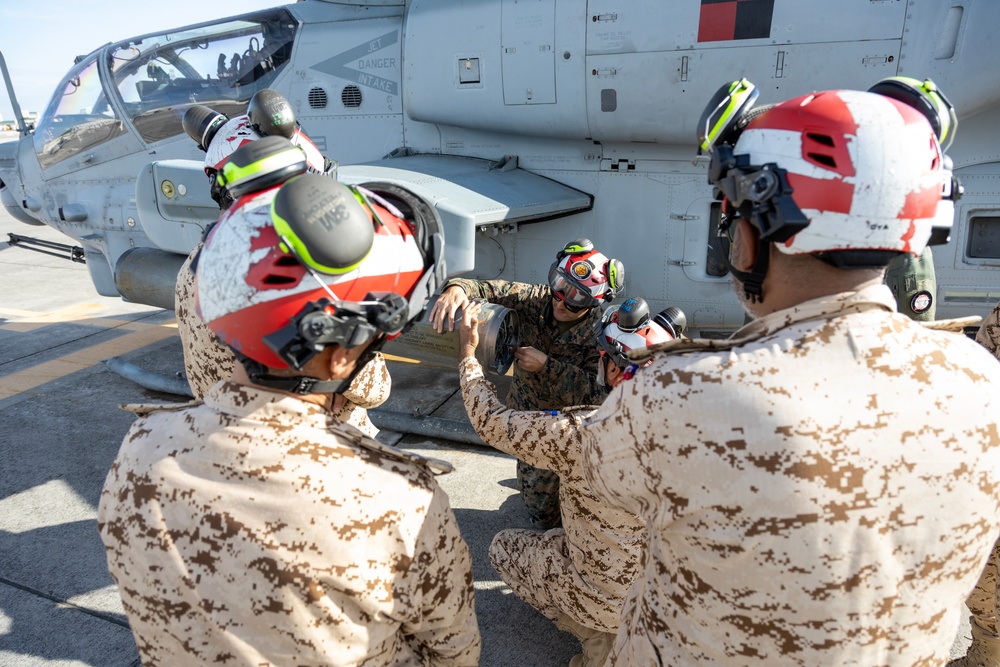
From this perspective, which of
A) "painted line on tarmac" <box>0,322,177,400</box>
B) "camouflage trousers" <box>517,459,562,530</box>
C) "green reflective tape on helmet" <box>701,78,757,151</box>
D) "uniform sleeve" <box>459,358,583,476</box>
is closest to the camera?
"green reflective tape on helmet" <box>701,78,757,151</box>

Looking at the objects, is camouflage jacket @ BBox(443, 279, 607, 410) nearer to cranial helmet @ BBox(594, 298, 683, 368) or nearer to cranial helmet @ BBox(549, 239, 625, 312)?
cranial helmet @ BBox(549, 239, 625, 312)

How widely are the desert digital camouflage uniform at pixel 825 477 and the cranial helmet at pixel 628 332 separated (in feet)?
3.67

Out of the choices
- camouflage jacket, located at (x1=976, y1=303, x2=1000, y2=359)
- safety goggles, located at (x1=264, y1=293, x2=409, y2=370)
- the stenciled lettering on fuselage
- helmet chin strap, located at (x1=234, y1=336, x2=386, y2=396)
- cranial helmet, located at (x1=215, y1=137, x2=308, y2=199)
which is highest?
the stenciled lettering on fuselage

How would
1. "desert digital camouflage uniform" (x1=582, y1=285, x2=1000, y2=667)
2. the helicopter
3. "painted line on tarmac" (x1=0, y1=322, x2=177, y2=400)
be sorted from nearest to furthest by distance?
"desert digital camouflage uniform" (x1=582, y1=285, x2=1000, y2=667), the helicopter, "painted line on tarmac" (x1=0, y1=322, x2=177, y2=400)

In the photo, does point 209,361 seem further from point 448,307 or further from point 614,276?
point 614,276

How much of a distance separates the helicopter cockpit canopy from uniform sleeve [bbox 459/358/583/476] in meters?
4.78

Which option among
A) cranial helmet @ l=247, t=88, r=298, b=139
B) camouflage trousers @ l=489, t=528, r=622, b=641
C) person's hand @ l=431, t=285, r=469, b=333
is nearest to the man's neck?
camouflage trousers @ l=489, t=528, r=622, b=641

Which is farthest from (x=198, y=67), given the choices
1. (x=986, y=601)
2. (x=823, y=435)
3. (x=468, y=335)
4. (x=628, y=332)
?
(x=986, y=601)

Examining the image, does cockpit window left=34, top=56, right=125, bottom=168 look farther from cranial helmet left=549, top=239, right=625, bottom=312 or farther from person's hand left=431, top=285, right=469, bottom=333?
cranial helmet left=549, top=239, right=625, bottom=312

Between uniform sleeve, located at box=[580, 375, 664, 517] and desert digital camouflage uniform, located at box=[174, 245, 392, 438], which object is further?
desert digital camouflage uniform, located at box=[174, 245, 392, 438]

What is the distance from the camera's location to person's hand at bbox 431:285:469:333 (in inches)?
129

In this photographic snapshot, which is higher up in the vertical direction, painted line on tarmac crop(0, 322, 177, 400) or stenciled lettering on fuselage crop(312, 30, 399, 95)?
stenciled lettering on fuselage crop(312, 30, 399, 95)

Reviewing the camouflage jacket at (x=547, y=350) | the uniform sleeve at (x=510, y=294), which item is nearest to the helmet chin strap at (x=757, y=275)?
the camouflage jacket at (x=547, y=350)

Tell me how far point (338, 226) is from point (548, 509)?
9.16 ft
